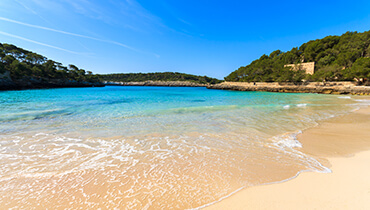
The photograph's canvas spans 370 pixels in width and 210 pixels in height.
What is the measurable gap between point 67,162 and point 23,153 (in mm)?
1565

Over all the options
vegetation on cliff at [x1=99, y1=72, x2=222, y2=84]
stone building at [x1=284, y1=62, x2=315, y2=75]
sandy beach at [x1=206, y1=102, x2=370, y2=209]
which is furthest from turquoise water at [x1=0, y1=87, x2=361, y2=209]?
vegetation on cliff at [x1=99, y1=72, x2=222, y2=84]

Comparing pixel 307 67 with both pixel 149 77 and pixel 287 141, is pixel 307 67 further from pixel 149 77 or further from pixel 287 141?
pixel 149 77

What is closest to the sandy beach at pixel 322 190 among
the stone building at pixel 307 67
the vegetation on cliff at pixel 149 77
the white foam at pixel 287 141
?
the white foam at pixel 287 141

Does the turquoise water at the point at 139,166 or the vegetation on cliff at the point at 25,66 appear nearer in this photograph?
the turquoise water at the point at 139,166

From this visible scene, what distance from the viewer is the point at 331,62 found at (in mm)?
50219

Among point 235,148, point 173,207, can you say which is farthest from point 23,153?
point 235,148

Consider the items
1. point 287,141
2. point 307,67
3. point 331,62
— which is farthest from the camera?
point 307,67

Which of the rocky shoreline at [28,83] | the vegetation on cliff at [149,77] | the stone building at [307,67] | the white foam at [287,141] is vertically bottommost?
the white foam at [287,141]

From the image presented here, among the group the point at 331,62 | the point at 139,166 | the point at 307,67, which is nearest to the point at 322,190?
the point at 139,166

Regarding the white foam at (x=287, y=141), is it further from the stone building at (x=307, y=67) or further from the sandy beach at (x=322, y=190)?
the stone building at (x=307, y=67)

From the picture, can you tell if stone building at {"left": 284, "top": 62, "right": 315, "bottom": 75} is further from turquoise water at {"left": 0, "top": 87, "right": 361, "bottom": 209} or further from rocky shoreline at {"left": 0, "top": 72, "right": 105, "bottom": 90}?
rocky shoreline at {"left": 0, "top": 72, "right": 105, "bottom": 90}

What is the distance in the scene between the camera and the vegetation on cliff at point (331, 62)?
3678cm

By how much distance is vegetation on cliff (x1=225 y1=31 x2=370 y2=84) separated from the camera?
36781 mm

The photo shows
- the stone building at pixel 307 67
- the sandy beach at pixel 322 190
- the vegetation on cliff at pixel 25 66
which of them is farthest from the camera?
the stone building at pixel 307 67
